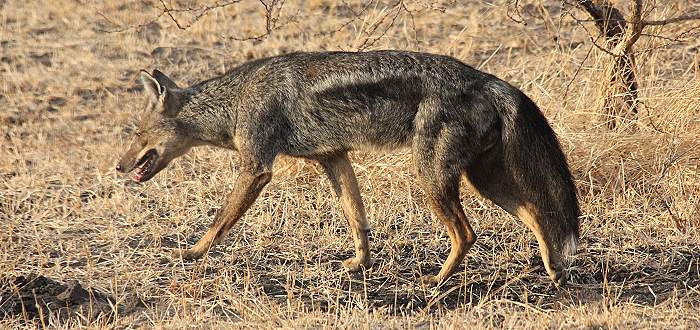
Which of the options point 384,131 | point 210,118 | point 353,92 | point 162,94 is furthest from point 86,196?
point 384,131

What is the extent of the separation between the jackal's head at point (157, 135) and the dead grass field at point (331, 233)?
0.65m

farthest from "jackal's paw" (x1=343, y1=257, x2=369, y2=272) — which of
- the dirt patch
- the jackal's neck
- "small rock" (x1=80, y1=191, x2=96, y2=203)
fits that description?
"small rock" (x1=80, y1=191, x2=96, y2=203)

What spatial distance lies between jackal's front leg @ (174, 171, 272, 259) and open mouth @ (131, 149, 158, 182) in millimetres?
591

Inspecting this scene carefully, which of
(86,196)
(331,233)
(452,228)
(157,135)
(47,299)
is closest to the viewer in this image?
(47,299)

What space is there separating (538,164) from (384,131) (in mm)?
932

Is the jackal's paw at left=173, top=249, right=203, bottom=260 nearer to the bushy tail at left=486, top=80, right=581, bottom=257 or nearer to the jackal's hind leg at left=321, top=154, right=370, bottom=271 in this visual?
the jackal's hind leg at left=321, top=154, right=370, bottom=271

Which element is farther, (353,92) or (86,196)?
(86,196)

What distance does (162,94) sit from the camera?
24.1 ft

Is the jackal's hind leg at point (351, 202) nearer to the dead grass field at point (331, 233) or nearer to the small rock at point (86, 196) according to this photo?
the dead grass field at point (331, 233)

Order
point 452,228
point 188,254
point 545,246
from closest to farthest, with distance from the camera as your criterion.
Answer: point 452,228, point 545,246, point 188,254

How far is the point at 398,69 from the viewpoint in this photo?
6.95 meters

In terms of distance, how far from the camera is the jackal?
679 centimetres

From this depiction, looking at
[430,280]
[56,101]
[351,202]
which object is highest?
[351,202]

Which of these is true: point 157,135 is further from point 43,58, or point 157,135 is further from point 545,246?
point 43,58
